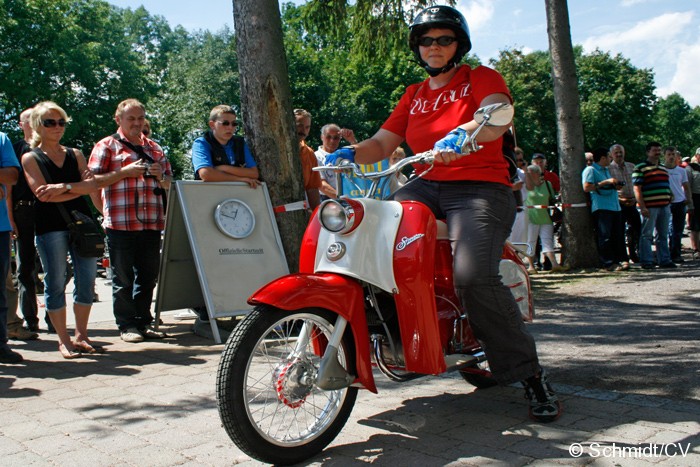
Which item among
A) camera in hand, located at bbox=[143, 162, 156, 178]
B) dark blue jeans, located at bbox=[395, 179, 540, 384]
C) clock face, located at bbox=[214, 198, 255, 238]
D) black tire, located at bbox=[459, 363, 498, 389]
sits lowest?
black tire, located at bbox=[459, 363, 498, 389]

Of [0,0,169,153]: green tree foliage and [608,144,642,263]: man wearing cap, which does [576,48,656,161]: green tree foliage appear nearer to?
[0,0,169,153]: green tree foliage

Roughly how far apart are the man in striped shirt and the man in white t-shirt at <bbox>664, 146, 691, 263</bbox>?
0.89 meters

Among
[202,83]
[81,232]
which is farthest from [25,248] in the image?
[202,83]

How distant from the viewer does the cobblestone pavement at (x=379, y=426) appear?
3248mm

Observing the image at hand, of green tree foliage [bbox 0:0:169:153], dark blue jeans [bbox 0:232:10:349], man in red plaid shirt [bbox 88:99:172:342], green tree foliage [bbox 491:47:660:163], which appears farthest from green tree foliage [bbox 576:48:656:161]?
dark blue jeans [bbox 0:232:10:349]

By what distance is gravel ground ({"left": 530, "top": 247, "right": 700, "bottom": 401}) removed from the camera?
452 centimetres

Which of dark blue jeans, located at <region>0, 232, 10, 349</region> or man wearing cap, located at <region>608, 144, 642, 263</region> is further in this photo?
man wearing cap, located at <region>608, 144, 642, 263</region>

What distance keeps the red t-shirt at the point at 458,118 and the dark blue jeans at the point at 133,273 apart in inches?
137

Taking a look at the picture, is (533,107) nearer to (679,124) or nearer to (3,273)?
(3,273)

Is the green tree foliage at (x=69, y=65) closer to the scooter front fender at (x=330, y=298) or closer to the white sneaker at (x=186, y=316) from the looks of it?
the white sneaker at (x=186, y=316)

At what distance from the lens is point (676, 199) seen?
490 inches

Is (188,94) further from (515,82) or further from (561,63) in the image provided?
(561,63)

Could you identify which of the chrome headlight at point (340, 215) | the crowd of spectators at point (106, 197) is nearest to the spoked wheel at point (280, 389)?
the chrome headlight at point (340, 215)

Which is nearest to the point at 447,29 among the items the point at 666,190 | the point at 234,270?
the point at 234,270
